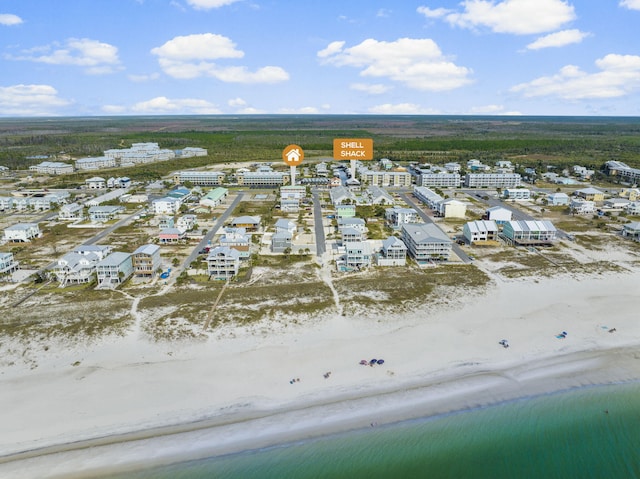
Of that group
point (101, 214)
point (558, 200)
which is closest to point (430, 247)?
point (558, 200)

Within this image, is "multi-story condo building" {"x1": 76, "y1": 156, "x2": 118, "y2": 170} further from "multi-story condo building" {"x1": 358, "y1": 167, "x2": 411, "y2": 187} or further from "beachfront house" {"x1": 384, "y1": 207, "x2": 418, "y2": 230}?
"beachfront house" {"x1": 384, "y1": 207, "x2": 418, "y2": 230}

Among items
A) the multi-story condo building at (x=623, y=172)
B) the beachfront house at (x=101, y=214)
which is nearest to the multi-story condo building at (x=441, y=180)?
the multi-story condo building at (x=623, y=172)

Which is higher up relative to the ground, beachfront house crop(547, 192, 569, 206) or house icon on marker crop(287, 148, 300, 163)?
house icon on marker crop(287, 148, 300, 163)

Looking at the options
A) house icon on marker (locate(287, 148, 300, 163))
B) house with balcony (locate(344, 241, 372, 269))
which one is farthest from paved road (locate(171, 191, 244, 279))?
house with balcony (locate(344, 241, 372, 269))

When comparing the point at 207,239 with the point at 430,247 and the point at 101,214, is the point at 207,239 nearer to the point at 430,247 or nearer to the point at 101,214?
the point at 101,214

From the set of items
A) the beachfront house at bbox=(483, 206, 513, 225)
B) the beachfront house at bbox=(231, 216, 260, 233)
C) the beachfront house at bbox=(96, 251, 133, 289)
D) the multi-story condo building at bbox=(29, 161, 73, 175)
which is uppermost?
the multi-story condo building at bbox=(29, 161, 73, 175)

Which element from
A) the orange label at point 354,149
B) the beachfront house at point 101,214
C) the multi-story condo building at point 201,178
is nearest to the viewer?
the beachfront house at point 101,214

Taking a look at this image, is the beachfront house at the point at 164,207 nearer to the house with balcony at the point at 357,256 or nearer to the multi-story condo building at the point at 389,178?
the house with balcony at the point at 357,256
